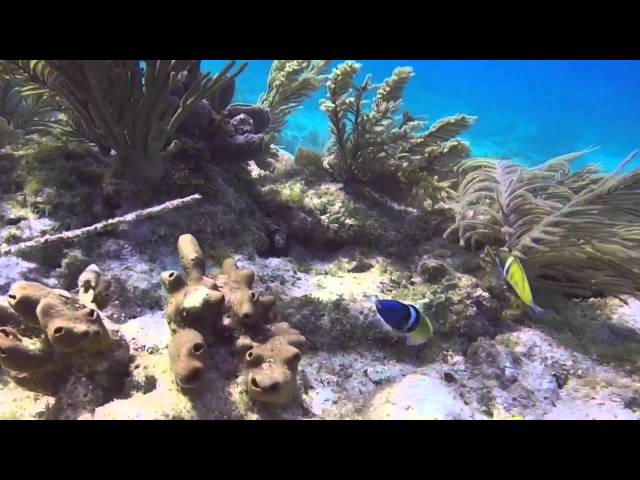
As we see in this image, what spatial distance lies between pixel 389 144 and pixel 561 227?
73.2 inches

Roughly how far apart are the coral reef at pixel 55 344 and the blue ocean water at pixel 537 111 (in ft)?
40.5

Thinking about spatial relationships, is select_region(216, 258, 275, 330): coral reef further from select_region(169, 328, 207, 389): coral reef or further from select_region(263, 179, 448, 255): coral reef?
select_region(263, 179, 448, 255): coral reef

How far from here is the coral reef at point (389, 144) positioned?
4285 millimetres

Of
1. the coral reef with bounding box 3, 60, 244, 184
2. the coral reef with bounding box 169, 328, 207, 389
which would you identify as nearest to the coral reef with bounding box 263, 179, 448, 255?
Result: the coral reef with bounding box 3, 60, 244, 184

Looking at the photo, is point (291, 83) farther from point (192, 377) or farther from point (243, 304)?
point (192, 377)

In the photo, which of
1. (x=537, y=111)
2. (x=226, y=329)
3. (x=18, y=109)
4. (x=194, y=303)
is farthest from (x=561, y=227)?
(x=537, y=111)

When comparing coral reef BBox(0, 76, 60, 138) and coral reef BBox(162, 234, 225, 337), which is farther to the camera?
coral reef BBox(0, 76, 60, 138)

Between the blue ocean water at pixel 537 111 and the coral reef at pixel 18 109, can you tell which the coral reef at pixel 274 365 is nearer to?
the coral reef at pixel 18 109

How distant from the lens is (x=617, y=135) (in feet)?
122

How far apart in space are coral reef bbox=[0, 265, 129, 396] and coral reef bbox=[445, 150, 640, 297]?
2965 millimetres

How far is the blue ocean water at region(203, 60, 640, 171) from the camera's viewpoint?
2831cm
